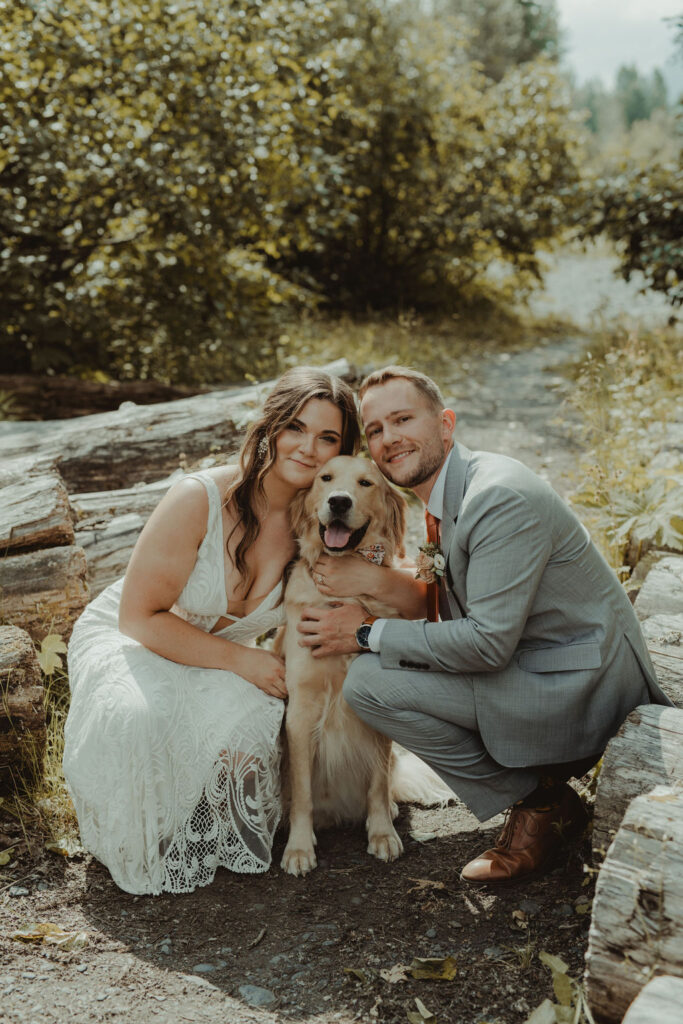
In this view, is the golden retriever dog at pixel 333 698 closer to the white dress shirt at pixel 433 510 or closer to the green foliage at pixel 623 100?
the white dress shirt at pixel 433 510

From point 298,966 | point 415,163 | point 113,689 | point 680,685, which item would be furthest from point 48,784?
point 415,163

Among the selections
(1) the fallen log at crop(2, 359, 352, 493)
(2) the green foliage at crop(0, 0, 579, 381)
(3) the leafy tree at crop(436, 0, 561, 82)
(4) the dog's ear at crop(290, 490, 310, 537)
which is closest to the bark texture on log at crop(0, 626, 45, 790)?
(4) the dog's ear at crop(290, 490, 310, 537)

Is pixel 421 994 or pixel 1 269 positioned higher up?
pixel 1 269

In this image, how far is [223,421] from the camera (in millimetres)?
4473

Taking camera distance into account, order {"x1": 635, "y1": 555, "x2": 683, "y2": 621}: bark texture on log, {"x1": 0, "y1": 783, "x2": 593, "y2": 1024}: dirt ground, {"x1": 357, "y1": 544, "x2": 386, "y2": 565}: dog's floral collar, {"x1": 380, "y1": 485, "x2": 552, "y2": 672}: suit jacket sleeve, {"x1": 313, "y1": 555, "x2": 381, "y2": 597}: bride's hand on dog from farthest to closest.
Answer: {"x1": 635, "y1": 555, "x2": 683, "y2": 621}: bark texture on log → {"x1": 357, "y1": 544, "x2": 386, "y2": 565}: dog's floral collar → {"x1": 313, "y1": 555, "x2": 381, "y2": 597}: bride's hand on dog → {"x1": 380, "y1": 485, "x2": 552, "y2": 672}: suit jacket sleeve → {"x1": 0, "y1": 783, "x2": 593, "y2": 1024}: dirt ground

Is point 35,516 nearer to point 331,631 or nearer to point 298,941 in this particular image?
point 331,631

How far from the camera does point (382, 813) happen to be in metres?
2.77

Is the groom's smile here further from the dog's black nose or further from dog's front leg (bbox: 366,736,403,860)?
dog's front leg (bbox: 366,736,403,860)

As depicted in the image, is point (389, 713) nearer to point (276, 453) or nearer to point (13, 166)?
point (276, 453)

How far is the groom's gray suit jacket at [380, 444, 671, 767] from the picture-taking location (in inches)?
87.7

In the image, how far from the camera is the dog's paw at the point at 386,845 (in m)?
2.69

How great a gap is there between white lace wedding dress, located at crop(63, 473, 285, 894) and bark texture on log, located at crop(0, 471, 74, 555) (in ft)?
2.37

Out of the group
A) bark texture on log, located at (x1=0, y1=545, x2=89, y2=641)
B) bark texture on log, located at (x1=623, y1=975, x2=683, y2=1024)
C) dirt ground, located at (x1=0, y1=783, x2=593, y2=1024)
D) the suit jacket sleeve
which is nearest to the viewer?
bark texture on log, located at (x1=623, y1=975, x2=683, y2=1024)

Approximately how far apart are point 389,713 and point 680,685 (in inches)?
35.7
